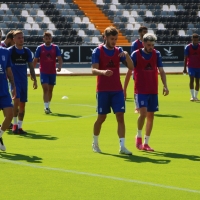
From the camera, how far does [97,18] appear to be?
50.2 metres

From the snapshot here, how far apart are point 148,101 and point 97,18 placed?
1499 inches

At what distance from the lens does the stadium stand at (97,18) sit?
4662 cm

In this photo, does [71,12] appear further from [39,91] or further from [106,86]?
[106,86]

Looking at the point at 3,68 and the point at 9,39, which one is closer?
the point at 3,68

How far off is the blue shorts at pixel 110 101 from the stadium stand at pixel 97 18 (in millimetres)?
33490

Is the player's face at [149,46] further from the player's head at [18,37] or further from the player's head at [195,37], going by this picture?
the player's head at [195,37]

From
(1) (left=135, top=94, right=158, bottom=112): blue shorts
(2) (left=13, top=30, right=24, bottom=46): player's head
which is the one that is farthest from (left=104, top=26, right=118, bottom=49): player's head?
(2) (left=13, top=30, right=24, bottom=46): player's head

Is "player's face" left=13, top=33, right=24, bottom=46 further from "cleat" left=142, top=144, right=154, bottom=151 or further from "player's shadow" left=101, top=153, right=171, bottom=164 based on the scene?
"player's shadow" left=101, top=153, right=171, bottom=164

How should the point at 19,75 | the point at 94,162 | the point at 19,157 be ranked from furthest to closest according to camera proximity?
the point at 19,75, the point at 19,157, the point at 94,162

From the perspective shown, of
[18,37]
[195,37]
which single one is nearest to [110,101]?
[18,37]

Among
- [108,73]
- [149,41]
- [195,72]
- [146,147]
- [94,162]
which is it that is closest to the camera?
[108,73]

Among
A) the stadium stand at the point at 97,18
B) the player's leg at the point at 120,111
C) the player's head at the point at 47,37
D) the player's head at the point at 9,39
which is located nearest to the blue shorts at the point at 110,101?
the player's leg at the point at 120,111

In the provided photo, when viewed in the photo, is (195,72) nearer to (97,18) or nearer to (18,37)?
(18,37)

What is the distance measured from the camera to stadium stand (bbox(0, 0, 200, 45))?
4662cm
